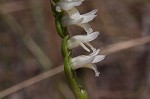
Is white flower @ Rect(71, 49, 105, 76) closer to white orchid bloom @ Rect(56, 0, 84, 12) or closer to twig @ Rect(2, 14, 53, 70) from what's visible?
white orchid bloom @ Rect(56, 0, 84, 12)

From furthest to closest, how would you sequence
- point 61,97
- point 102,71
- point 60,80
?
point 102,71 < point 60,80 < point 61,97

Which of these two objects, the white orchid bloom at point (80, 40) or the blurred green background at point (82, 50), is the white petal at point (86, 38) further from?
→ the blurred green background at point (82, 50)

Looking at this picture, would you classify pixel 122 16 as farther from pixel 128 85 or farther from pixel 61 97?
pixel 61 97

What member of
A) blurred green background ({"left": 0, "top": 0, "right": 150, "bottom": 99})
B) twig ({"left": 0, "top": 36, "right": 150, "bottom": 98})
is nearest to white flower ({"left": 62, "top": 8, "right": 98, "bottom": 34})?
twig ({"left": 0, "top": 36, "right": 150, "bottom": 98})

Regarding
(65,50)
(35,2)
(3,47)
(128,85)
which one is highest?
(65,50)

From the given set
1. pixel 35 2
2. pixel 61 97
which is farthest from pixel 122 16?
pixel 61 97

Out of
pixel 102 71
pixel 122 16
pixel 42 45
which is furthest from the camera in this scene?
pixel 122 16
